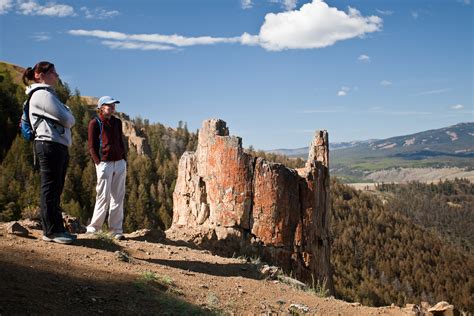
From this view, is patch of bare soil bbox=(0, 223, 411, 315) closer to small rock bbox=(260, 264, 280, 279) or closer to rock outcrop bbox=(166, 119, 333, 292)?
small rock bbox=(260, 264, 280, 279)

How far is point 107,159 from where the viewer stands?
8.47 metres

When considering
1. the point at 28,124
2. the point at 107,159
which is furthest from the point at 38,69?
the point at 107,159

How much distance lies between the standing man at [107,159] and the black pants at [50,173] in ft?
3.93

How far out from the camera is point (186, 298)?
20.4ft

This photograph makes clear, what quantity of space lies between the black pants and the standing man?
1198mm

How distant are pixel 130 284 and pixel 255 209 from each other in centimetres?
608

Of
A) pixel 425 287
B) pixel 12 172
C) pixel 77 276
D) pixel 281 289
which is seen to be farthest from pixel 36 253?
pixel 425 287

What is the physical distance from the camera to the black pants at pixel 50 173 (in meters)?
7.00

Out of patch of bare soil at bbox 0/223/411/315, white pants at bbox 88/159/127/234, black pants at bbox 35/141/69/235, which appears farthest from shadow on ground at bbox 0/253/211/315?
white pants at bbox 88/159/127/234

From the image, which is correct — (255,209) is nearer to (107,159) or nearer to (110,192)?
(110,192)

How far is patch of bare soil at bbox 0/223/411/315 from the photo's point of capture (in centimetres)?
518

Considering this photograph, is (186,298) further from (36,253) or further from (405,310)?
(405,310)

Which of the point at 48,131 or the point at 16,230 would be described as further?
the point at 16,230

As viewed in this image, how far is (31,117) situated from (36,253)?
2007 millimetres
